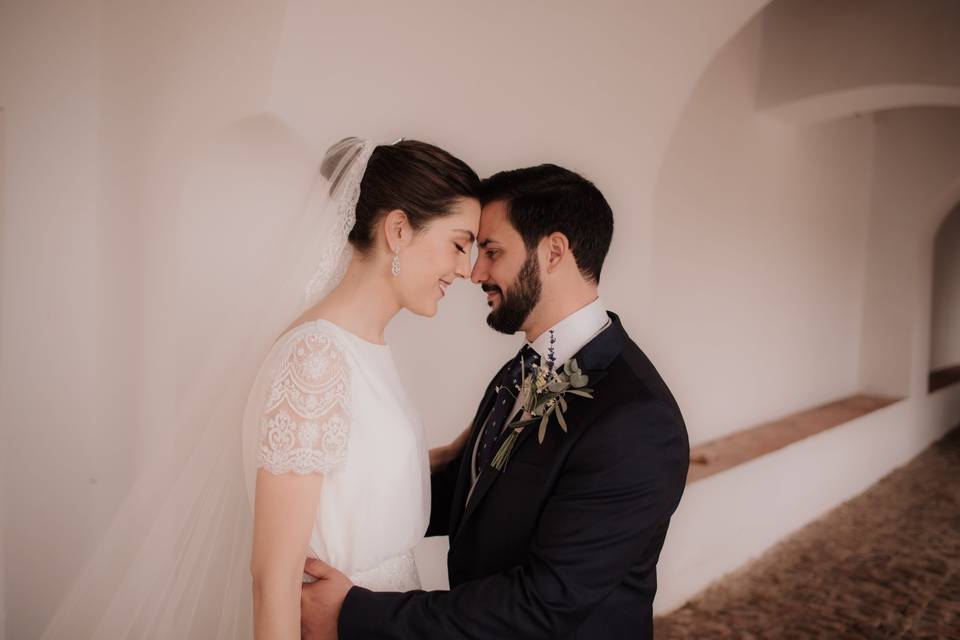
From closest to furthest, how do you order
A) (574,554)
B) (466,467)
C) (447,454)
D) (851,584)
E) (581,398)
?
(574,554), (581,398), (466,467), (447,454), (851,584)

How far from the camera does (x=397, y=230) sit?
1.69 metres

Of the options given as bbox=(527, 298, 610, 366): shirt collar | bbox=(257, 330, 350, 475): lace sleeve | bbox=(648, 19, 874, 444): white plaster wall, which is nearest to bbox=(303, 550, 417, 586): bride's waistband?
bbox=(257, 330, 350, 475): lace sleeve

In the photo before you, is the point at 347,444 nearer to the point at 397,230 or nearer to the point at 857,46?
the point at 397,230

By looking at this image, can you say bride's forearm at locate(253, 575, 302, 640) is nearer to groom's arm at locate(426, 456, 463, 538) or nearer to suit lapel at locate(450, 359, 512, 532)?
suit lapel at locate(450, 359, 512, 532)

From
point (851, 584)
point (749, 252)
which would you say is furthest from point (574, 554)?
point (749, 252)

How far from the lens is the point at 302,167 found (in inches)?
95.0

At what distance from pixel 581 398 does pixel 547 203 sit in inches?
21.7

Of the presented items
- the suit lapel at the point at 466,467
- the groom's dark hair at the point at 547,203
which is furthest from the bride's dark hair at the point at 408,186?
the suit lapel at the point at 466,467

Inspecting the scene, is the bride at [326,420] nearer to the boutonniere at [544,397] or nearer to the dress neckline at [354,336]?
the dress neckline at [354,336]

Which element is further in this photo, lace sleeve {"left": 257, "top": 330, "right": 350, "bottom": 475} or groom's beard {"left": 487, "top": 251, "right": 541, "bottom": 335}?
groom's beard {"left": 487, "top": 251, "right": 541, "bottom": 335}

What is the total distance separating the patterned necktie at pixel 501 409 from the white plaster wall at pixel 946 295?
11.1 meters

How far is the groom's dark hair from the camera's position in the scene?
73.1 inches

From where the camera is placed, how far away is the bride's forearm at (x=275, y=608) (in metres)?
1.41

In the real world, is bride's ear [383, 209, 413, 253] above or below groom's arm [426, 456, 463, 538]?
above
